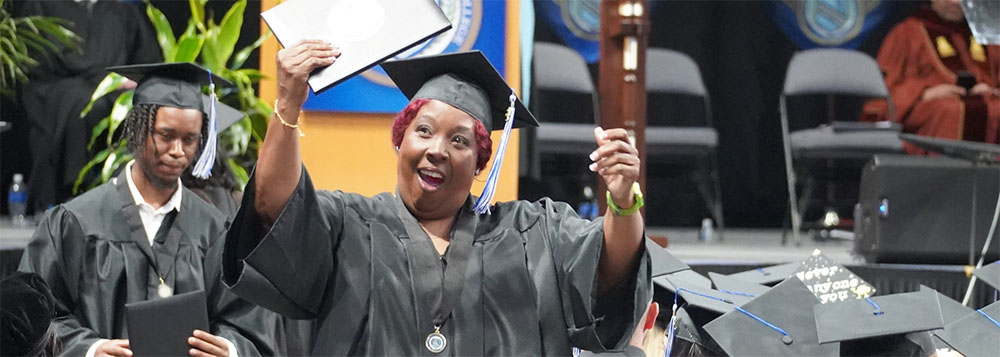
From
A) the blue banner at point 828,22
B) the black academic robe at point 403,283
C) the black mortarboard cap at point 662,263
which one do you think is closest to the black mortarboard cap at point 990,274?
the black mortarboard cap at point 662,263

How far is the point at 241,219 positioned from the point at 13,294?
0.68m

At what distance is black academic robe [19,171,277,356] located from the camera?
10.7ft

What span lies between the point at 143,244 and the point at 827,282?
7.34 feet

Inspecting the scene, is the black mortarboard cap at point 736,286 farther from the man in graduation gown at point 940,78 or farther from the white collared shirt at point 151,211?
the man in graduation gown at point 940,78

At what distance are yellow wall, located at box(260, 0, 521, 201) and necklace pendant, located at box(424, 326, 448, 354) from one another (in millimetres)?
2108

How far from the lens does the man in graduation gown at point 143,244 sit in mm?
3275

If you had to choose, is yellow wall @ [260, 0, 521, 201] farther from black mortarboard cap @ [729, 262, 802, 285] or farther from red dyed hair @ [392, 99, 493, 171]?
red dyed hair @ [392, 99, 493, 171]

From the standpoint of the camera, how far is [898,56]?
731 cm

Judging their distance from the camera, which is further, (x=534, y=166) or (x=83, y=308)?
(x=534, y=166)

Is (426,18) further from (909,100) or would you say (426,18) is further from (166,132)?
(909,100)

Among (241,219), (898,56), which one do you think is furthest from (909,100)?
(241,219)

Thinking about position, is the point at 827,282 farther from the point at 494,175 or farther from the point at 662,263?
the point at 494,175

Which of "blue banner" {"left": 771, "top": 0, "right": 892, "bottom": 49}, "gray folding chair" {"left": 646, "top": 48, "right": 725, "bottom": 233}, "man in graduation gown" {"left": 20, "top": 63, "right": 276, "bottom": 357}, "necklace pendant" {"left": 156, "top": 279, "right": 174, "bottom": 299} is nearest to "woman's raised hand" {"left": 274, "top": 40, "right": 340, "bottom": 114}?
"man in graduation gown" {"left": 20, "top": 63, "right": 276, "bottom": 357}

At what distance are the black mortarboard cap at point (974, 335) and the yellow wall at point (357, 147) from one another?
196 cm
